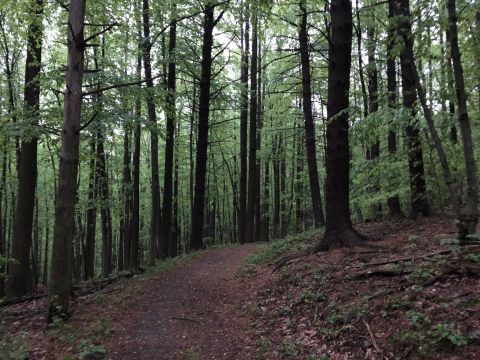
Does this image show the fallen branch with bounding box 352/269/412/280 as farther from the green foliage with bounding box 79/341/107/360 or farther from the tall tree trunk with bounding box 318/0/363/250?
the green foliage with bounding box 79/341/107/360

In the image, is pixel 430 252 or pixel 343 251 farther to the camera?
pixel 343 251

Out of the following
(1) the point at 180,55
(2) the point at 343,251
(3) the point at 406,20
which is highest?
(1) the point at 180,55

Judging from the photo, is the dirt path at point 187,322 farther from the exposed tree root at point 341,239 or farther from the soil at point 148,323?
the exposed tree root at point 341,239

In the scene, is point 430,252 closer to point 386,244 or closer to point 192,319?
point 386,244

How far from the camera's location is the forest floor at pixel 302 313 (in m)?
4.40

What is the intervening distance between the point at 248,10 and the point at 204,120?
4767 millimetres

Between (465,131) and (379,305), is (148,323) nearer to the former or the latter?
(379,305)

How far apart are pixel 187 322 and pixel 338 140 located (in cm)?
512

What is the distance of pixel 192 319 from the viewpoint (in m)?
6.88

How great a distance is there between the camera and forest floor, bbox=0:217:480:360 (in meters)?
4.40

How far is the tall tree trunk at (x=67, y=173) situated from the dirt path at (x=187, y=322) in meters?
1.35

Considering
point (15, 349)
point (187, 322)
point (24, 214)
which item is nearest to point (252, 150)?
point (24, 214)

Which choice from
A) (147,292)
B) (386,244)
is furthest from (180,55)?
(386,244)

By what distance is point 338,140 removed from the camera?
346 inches
